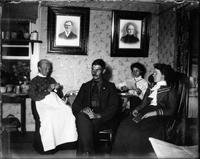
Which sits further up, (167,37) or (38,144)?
(167,37)

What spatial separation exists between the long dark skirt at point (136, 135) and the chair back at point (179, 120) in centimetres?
15

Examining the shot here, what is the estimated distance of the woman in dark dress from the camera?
10.2 ft

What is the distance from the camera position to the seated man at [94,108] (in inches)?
130

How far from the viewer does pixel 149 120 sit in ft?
10.7

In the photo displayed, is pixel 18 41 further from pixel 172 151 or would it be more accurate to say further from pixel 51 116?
pixel 172 151

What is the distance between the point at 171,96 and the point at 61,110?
1495 millimetres

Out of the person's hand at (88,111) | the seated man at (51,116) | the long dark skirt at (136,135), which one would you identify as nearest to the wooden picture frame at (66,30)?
the seated man at (51,116)

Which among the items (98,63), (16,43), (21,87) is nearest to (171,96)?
(98,63)

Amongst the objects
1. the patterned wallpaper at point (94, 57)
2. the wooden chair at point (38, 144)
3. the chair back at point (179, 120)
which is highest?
the patterned wallpaper at point (94, 57)

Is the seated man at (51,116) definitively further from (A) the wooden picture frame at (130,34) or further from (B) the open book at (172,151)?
(B) the open book at (172,151)

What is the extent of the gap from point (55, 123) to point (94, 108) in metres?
0.55

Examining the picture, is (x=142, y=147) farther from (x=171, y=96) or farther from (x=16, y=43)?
(x=16, y=43)

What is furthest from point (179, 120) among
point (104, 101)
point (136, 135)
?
point (104, 101)

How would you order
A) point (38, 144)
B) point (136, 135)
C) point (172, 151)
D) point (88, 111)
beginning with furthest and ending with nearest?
point (38, 144) → point (88, 111) → point (136, 135) → point (172, 151)
